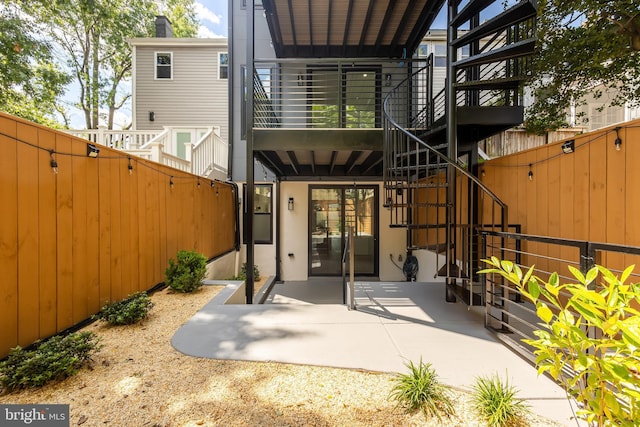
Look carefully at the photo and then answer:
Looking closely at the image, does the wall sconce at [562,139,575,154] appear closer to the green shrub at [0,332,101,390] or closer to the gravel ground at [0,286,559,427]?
the gravel ground at [0,286,559,427]

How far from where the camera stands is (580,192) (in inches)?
119

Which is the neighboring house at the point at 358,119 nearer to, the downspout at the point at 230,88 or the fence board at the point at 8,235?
the downspout at the point at 230,88

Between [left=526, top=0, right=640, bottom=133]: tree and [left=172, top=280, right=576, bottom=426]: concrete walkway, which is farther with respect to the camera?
[left=526, top=0, right=640, bottom=133]: tree

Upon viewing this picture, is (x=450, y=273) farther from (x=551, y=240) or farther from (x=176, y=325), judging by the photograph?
(x=176, y=325)

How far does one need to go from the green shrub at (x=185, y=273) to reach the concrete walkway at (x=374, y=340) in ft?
1.99

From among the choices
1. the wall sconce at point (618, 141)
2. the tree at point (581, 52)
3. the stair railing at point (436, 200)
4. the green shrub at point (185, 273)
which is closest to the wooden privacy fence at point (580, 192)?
the wall sconce at point (618, 141)

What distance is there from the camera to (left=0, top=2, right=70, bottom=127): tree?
372 inches

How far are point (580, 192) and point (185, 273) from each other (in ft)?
15.7

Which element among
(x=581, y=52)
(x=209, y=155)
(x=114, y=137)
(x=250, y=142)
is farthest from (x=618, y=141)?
(x=114, y=137)

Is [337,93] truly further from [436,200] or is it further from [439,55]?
[439,55]

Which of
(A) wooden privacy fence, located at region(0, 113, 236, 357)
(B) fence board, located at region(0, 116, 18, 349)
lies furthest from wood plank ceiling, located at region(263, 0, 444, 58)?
(B) fence board, located at region(0, 116, 18, 349)

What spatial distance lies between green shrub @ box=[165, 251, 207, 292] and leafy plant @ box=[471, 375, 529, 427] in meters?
3.48

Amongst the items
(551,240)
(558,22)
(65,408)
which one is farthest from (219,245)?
(558,22)

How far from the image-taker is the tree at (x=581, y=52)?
171 inches
